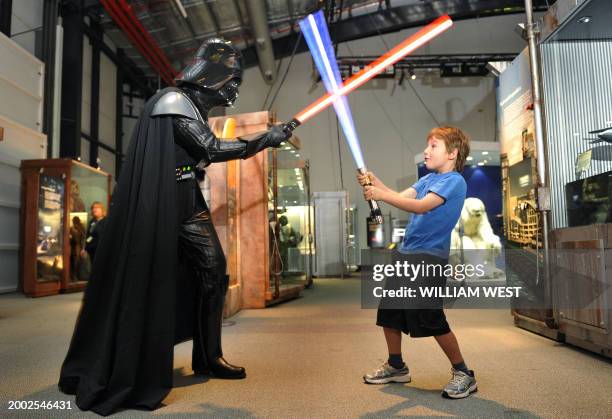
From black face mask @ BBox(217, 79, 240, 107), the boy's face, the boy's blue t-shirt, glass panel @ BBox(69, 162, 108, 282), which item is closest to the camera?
the boy's blue t-shirt

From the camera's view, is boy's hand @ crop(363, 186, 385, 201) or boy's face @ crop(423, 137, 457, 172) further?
boy's face @ crop(423, 137, 457, 172)

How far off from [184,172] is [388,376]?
1.44 metres

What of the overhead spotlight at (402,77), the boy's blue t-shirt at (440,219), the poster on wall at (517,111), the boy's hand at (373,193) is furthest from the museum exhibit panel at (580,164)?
the overhead spotlight at (402,77)

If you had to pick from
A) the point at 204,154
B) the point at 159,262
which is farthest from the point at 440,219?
the point at 159,262

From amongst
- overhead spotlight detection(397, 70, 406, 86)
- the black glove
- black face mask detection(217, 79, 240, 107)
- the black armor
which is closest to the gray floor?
the black armor

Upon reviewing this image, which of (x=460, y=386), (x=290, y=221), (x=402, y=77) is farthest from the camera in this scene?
(x=402, y=77)

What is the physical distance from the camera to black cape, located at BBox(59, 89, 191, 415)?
6.44 ft

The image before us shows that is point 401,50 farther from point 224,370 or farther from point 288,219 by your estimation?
point 288,219

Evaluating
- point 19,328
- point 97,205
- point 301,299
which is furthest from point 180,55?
point 19,328

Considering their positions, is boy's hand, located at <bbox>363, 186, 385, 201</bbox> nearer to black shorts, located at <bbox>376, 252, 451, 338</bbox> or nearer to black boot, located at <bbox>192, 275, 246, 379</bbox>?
black shorts, located at <bbox>376, 252, 451, 338</bbox>

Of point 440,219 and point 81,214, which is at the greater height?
point 81,214

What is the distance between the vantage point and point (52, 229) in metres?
7.64

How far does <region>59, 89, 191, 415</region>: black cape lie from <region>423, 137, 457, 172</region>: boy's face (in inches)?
48.5

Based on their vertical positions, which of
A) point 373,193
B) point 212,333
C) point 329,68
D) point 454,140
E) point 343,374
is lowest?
point 343,374
